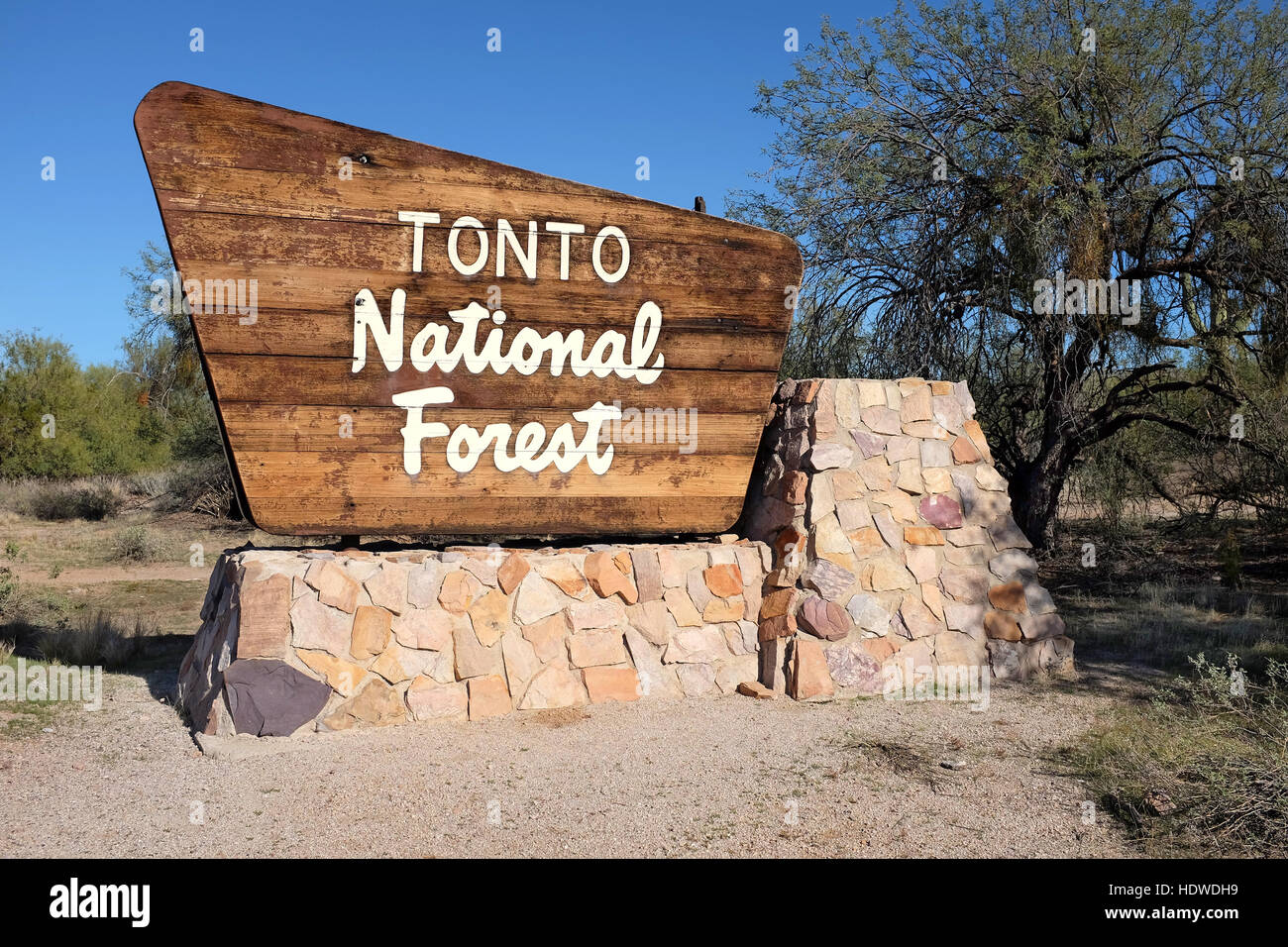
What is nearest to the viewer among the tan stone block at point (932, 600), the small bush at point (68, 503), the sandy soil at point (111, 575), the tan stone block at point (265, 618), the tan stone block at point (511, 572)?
the tan stone block at point (265, 618)

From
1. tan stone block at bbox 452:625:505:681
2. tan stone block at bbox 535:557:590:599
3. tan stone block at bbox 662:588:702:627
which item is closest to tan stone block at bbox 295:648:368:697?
tan stone block at bbox 452:625:505:681

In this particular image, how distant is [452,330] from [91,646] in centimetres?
382

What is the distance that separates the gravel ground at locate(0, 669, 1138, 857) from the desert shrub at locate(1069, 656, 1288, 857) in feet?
0.57

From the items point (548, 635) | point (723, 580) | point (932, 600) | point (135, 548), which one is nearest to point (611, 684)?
point (548, 635)

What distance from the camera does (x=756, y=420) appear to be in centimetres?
632

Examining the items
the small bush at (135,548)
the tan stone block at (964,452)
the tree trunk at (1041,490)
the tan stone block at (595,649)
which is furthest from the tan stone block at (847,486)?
the small bush at (135,548)

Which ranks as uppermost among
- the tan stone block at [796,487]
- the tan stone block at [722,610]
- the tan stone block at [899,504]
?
the tan stone block at [796,487]

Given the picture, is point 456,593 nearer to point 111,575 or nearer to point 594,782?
point 594,782

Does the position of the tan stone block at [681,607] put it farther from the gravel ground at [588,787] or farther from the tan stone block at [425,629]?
the tan stone block at [425,629]

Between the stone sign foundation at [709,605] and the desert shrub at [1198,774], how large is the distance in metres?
1.22

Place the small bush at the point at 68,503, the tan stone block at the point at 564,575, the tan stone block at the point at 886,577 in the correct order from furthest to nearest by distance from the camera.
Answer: the small bush at the point at 68,503
the tan stone block at the point at 886,577
the tan stone block at the point at 564,575

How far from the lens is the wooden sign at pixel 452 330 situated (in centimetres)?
514

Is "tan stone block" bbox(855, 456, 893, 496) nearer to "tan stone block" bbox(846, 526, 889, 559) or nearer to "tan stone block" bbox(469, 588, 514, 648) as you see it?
"tan stone block" bbox(846, 526, 889, 559)

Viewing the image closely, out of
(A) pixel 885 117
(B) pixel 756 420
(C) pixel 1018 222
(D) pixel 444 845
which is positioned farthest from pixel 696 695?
(A) pixel 885 117
